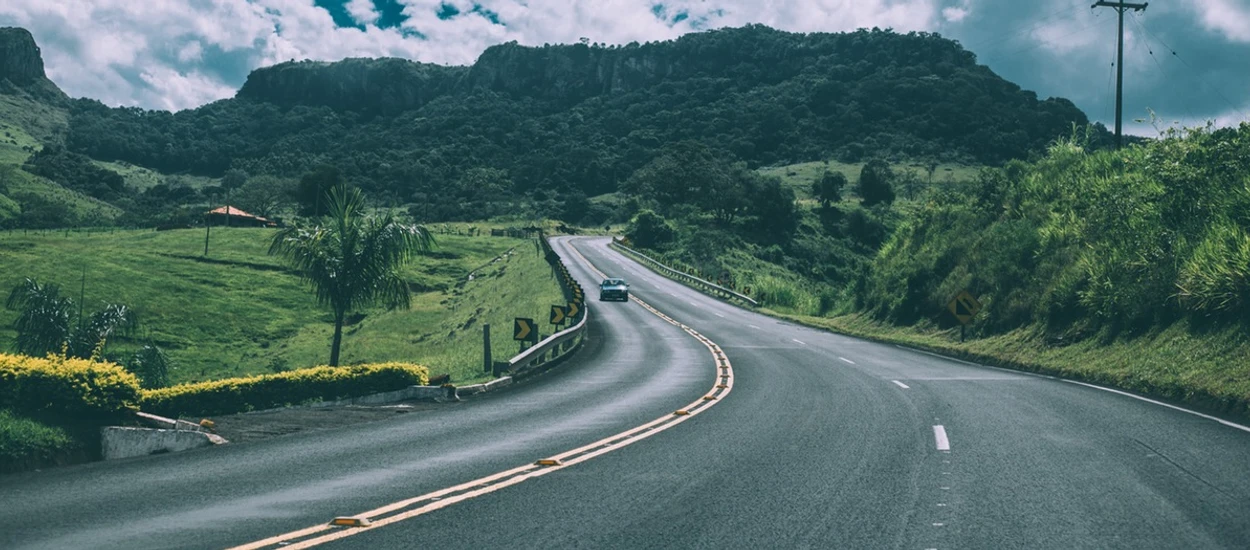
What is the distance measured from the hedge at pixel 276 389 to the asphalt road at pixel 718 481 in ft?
7.38

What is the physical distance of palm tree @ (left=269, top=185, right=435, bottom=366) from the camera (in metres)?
30.4

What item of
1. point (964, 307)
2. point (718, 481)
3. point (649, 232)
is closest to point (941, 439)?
point (718, 481)

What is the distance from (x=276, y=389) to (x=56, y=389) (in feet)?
17.1

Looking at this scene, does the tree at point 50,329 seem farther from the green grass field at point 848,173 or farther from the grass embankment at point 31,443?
the green grass field at point 848,173

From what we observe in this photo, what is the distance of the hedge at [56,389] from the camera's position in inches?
412

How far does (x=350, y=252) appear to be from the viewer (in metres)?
30.3

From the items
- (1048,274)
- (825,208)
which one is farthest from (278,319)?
(825,208)

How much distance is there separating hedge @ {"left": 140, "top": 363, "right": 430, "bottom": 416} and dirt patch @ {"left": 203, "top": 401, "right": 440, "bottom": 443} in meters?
0.44

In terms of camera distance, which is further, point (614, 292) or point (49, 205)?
point (49, 205)

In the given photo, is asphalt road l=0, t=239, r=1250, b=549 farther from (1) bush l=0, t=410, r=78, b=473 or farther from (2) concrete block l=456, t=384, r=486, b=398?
(2) concrete block l=456, t=384, r=486, b=398

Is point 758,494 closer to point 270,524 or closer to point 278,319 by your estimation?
point 270,524

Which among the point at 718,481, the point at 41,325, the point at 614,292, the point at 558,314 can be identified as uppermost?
the point at 614,292

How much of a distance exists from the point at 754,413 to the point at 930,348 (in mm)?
18032

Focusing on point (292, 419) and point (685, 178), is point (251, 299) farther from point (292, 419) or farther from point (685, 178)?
point (685, 178)
